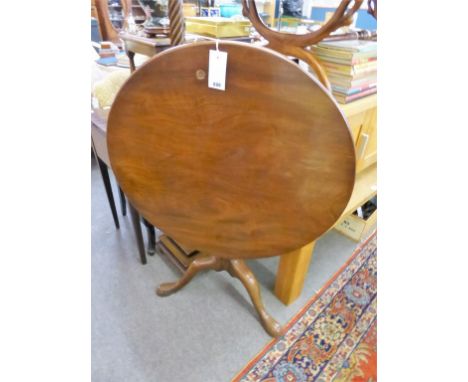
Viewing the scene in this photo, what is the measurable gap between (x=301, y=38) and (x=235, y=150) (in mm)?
541

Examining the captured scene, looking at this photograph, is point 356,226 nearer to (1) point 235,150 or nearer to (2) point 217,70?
(1) point 235,150

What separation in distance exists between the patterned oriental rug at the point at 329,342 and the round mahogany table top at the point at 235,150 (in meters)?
0.60

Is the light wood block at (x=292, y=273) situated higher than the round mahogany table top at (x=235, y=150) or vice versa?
the round mahogany table top at (x=235, y=150)

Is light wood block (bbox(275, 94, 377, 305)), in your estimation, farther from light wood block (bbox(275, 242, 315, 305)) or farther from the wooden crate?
the wooden crate

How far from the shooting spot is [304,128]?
2.23 ft

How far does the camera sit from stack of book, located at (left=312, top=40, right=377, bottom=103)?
1086mm

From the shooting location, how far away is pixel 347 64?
3.57 feet

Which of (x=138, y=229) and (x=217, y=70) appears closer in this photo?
(x=217, y=70)

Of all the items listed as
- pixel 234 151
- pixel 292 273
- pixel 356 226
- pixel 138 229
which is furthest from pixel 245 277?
pixel 356 226

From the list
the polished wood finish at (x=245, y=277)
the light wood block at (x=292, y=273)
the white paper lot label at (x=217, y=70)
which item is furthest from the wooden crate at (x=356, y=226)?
the white paper lot label at (x=217, y=70)

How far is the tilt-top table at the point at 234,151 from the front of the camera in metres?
0.66

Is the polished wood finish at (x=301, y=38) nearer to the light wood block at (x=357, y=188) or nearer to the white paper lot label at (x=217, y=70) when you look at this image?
the light wood block at (x=357, y=188)

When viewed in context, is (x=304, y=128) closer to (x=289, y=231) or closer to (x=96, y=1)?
(x=289, y=231)

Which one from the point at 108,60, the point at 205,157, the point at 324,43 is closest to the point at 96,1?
the point at 108,60
